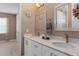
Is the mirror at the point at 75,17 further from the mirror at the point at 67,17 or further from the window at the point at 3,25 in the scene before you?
the window at the point at 3,25

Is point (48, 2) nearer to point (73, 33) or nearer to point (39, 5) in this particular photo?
point (39, 5)

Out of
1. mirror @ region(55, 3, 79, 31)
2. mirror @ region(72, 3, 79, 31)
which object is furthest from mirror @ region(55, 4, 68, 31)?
mirror @ region(72, 3, 79, 31)

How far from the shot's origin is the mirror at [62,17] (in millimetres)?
2127

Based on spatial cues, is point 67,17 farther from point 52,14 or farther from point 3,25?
point 3,25

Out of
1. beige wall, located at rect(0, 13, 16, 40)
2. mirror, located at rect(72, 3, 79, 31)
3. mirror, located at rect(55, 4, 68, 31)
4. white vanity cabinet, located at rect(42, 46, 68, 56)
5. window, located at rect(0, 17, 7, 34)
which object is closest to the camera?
white vanity cabinet, located at rect(42, 46, 68, 56)

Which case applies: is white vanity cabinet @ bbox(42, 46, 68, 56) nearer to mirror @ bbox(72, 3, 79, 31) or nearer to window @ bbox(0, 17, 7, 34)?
mirror @ bbox(72, 3, 79, 31)

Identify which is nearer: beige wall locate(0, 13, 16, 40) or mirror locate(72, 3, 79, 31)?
mirror locate(72, 3, 79, 31)

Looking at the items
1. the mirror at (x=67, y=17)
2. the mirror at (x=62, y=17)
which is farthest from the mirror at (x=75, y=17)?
the mirror at (x=62, y=17)

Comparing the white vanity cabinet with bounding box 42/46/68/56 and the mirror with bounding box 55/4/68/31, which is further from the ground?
the mirror with bounding box 55/4/68/31

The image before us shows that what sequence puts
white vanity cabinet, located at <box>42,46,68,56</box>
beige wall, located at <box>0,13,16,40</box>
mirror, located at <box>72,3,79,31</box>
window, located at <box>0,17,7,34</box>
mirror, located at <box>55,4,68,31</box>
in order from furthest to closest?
beige wall, located at <box>0,13,16,40</box> < window, located at <box>0,17,7,34</box> < mirror, located at <box>55,4,68,31</box> < mirror, located at <box>72,3,79,31</box> < white vanity cabinet, located at <box>42,46,68,56</box>

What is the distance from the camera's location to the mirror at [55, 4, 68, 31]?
2.13m

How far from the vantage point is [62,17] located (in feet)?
7.39

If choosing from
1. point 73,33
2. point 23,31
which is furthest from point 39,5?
point 73,33

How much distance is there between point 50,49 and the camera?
1495mm
